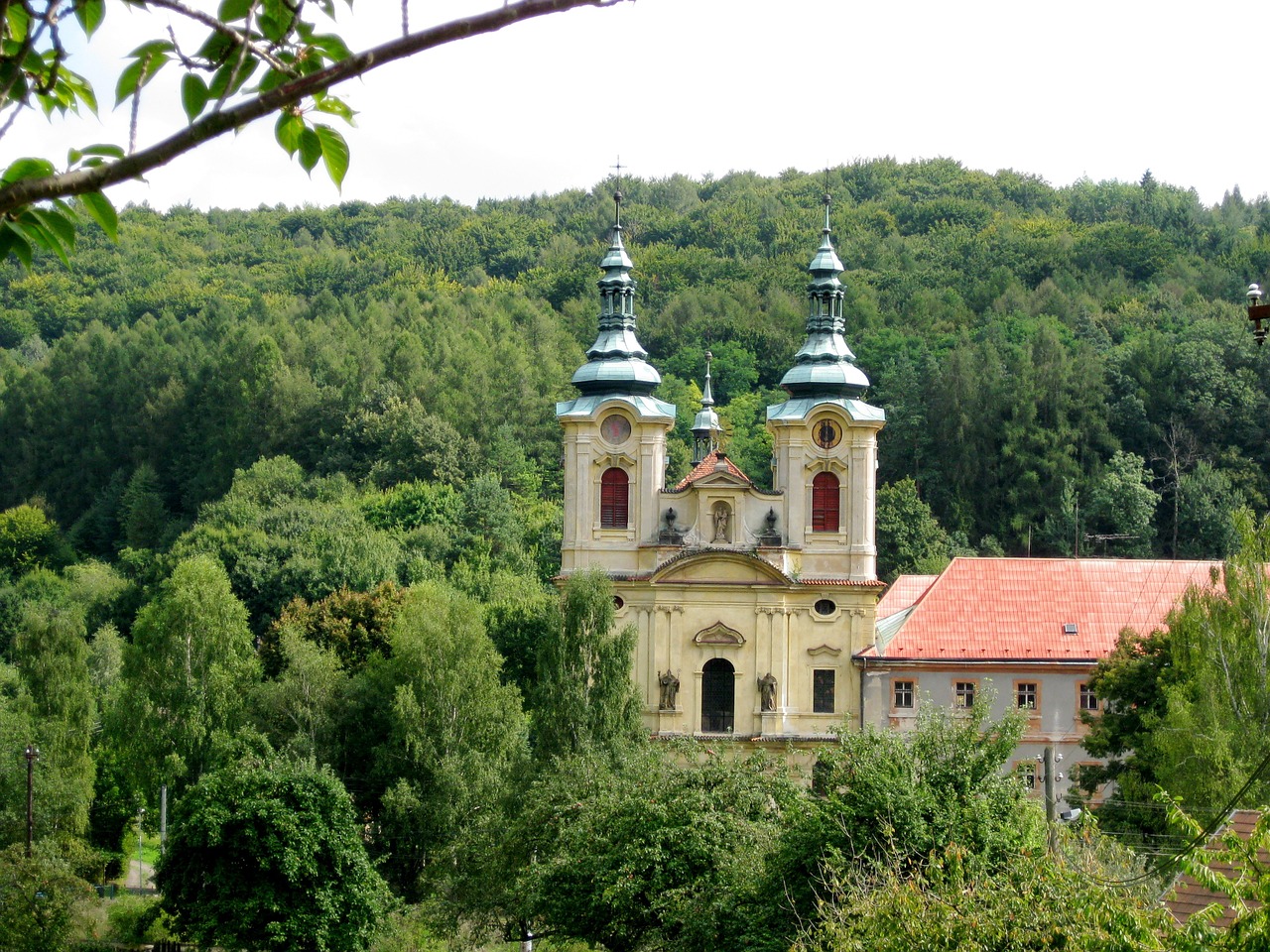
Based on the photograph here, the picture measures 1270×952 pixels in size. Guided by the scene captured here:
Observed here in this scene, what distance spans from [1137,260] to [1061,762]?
7151 cm

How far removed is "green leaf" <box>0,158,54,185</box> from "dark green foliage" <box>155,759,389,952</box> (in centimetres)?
3462

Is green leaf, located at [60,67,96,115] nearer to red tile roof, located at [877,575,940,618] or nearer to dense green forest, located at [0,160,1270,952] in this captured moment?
dense green forest, located at [0,160,1270,952]

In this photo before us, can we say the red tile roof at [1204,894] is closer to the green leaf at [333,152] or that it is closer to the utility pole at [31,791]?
the green leaf at [333,152]

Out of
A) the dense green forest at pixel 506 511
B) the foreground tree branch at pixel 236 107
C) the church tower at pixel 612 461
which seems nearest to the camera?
the foreground tree branch at pixel 236 107

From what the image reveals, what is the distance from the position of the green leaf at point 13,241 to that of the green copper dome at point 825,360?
160 ft

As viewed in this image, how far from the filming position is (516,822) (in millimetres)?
38312

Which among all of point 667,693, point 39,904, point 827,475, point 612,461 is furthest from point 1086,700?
point 39,904

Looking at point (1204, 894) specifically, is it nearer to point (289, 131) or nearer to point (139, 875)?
point (289, 131)

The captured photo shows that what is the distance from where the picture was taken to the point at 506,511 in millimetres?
85125

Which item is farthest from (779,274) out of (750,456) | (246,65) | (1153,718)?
(246,65)

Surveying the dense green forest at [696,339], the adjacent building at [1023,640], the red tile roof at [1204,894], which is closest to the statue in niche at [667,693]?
the adjacent building at [1023,640]

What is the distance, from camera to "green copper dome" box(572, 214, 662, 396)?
53688mm

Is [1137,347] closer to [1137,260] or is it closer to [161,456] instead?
[1137,260]

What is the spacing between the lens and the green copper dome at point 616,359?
5369 centimetres
